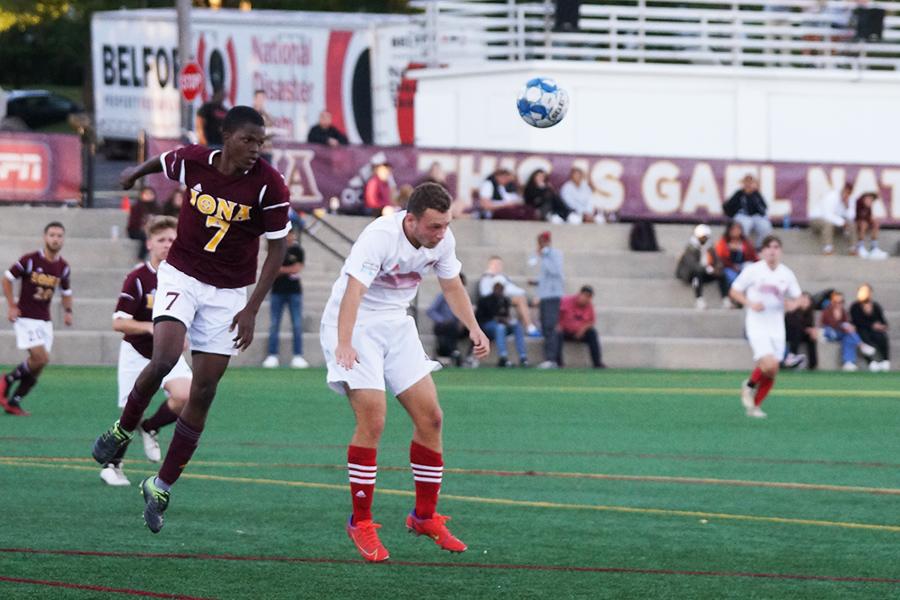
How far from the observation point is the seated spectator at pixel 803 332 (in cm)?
2939

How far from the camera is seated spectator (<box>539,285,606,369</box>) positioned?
28609mm

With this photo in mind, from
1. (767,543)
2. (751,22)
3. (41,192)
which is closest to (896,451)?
(767,543)

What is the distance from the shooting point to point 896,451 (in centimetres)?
1619

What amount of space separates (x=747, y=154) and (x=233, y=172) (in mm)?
27263

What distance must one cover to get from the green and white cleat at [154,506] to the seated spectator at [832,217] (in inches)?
961

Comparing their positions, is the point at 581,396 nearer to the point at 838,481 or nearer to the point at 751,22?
the point at 838,481

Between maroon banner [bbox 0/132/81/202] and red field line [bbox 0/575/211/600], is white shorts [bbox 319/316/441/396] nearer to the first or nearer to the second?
red field line [bbox 0/575/211/600]

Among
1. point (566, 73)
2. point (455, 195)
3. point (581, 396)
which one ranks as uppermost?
point (566, 73)

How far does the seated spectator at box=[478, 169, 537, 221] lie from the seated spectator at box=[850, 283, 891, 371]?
5.81 meters

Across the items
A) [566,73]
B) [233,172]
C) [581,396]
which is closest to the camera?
[233,172]

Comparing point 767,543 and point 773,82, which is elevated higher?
point 773,82

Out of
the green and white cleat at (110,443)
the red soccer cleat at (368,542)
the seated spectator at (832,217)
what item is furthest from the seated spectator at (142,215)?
the red soccer cleat at (368,542)

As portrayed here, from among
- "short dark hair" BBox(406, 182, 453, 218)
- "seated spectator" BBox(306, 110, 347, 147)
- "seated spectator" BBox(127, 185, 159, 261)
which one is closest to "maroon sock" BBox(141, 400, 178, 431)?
"short dark hair" BBox(406, 182, 453, 218)

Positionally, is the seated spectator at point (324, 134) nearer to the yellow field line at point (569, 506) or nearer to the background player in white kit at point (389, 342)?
the yellow field line at point (569, 506)
